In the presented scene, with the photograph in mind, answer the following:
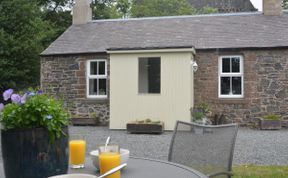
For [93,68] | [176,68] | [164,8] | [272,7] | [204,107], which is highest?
[164,8]

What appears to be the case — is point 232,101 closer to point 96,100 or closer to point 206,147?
point 96,100

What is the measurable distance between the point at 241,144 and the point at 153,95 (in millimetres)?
3915

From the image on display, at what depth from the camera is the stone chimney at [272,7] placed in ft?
49.7

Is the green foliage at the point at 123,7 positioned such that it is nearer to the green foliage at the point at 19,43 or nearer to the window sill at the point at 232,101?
the green foliage at the point at 19,43

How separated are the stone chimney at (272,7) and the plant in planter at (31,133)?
14.5m

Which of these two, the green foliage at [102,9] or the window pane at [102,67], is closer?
the window pane at [102,67]

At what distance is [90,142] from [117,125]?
3.16m

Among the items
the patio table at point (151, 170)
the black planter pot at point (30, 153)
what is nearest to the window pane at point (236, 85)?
the patio table at point (151, 170)

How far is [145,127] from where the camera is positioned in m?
11.9

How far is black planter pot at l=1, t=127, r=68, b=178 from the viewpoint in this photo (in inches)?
80.7

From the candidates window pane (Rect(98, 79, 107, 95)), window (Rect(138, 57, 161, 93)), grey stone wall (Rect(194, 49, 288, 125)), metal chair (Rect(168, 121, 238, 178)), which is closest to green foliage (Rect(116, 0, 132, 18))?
window pane (Rect(98, 79, 107, 95))

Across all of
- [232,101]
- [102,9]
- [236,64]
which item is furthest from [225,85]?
[102,9]

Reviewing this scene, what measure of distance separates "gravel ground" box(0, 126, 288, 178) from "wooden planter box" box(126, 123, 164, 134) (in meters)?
0.21

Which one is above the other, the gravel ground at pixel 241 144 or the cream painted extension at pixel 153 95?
the cream painted extension at pixel 153 95
